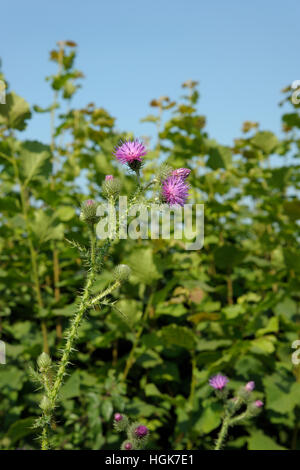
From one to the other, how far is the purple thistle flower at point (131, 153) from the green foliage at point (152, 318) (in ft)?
3.38

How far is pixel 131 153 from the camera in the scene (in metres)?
1.57

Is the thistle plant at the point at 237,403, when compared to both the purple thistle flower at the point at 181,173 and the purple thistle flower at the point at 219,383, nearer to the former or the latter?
the purple thistle flower at the point at 219,383

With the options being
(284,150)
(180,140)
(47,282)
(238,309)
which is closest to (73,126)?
(180,140)

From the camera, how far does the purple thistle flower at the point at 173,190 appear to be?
1.51m

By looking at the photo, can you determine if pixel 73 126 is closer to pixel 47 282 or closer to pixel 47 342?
pixel 47 282

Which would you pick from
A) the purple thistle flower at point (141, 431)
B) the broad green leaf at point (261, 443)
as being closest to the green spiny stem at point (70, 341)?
the purple thistle flower at point (141, 431)

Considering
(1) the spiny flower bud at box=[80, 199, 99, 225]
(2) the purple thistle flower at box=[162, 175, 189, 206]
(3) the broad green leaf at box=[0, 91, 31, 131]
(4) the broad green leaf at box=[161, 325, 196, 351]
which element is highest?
(3) the broad green leaf at box=[0, 91, 31, 131]

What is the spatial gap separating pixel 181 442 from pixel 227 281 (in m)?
1.42

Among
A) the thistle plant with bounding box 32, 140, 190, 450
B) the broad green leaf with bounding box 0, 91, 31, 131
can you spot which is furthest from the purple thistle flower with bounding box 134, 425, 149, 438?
the broad green leaf with bounding box 0, 91, 31, 131

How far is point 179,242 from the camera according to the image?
3.42 metres

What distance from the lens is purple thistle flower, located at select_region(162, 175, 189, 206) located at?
1515 millimetres

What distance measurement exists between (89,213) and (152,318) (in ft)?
6.14

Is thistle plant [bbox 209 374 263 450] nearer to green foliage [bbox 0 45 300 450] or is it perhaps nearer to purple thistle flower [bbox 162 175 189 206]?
green foliage [bbox 0 45 300 450]

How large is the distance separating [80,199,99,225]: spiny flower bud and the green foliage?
881 millimetres
